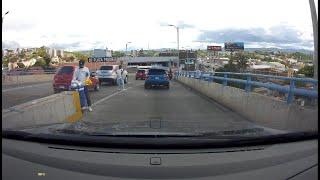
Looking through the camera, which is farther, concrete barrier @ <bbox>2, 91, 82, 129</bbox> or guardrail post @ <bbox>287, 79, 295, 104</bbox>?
guardrail post @ <bbox>287, 79, 295, 104</bbox>

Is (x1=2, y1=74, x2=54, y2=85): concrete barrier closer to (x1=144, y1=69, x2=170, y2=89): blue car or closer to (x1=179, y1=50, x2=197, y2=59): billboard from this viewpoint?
(x1=144, y1=69, x2=170, y2=89): blue car

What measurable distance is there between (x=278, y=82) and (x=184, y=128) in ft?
32.1

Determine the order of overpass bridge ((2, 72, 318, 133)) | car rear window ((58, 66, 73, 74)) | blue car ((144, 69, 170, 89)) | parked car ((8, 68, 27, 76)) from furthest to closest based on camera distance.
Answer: parked car ((8, 68, 27, 76))
blue car ((144, 69, 170, 89))
car rear window ((58, 66, 73, 74))
overpass bridge ((2, 72, 318, 133))

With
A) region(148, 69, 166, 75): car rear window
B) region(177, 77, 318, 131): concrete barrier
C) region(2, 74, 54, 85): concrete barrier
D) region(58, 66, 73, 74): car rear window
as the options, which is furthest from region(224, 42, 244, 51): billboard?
region(177, 77, 318, 131): concrete barrier

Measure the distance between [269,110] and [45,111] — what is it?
17.4ft

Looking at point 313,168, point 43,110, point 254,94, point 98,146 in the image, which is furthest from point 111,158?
point 254,94

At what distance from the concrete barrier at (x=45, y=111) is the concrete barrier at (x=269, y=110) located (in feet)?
13.3

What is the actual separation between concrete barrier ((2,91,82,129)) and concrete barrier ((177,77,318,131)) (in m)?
4.07

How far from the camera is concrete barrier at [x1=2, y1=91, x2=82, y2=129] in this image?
8.82m

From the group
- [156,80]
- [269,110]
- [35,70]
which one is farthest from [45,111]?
[35,70]

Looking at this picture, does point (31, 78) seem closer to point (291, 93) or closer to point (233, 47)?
point (233, 47)

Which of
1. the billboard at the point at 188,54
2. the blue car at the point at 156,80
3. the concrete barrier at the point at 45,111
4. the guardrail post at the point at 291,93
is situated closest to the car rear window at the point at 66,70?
the blue car at the point at 156,80

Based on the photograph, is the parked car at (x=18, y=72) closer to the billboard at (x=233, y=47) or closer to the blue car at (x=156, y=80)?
the blue car at (x=156, y=80)

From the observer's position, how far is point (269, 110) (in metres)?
12.8
